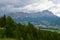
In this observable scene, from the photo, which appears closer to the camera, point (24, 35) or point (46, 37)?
point (24, 35)

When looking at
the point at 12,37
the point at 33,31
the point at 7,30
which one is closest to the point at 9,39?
the point at 12,37

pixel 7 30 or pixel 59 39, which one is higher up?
pixel 7 30

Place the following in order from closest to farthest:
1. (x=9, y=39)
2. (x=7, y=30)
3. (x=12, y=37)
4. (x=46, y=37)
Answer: (x=9, y=39) < (x=12, y=37) < (x=7, y=30) < (x=46, y=37)

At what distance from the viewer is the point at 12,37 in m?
91.2

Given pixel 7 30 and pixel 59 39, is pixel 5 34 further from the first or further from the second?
pixel 59 39

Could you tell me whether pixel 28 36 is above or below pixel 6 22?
below

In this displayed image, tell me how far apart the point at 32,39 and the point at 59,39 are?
2038 cm

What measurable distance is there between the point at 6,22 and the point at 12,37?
61.3 ft

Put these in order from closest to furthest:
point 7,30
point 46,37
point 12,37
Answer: point 12,37 < point 7,30 < point 46,37

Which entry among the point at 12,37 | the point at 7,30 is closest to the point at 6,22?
the point at 7,30

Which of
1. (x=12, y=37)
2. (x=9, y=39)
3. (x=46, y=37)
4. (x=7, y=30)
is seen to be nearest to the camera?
(x=9, y=39)

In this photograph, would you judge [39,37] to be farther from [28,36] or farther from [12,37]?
[12,37]

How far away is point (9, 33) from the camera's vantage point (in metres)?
94.6

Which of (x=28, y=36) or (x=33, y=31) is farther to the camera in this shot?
(x=33, y=31)
